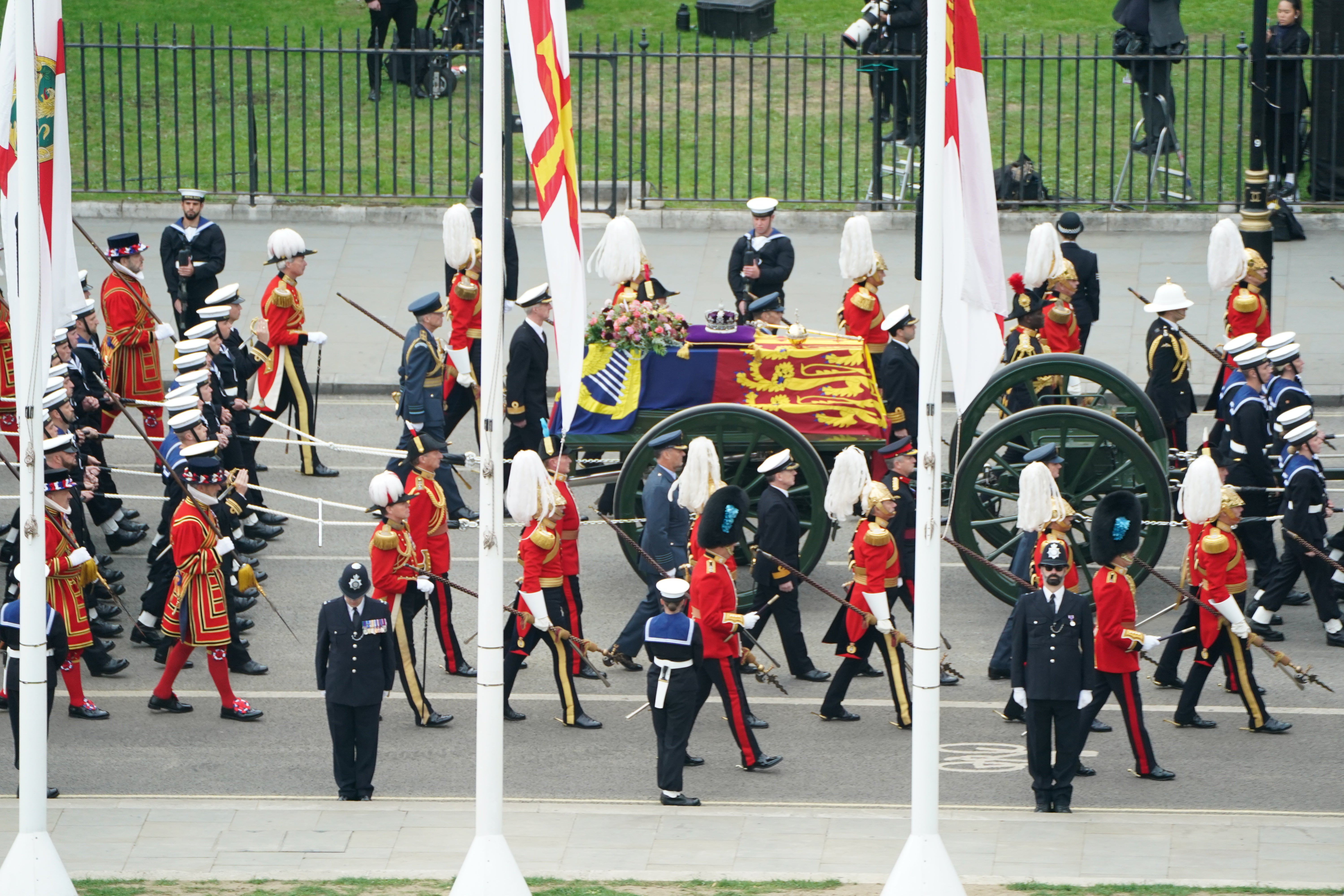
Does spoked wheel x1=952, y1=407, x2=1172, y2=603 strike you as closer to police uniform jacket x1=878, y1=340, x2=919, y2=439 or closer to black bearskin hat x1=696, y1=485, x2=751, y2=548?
police uniform jacket x1=878, y1=340, x2=919, y2=439

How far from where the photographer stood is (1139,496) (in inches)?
584

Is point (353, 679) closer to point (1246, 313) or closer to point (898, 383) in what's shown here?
point (898, 383)

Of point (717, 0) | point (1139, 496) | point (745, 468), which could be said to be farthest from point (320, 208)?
point (1139, 496)

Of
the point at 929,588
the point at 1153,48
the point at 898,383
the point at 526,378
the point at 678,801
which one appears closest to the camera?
the point at 929,588

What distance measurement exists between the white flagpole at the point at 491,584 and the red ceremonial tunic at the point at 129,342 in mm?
8030

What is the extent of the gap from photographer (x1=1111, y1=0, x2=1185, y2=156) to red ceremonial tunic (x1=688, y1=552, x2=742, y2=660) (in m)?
11.3

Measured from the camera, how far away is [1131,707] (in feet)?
40.8

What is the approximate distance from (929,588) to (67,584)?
5.61 meters

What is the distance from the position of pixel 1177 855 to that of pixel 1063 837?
2.05 feet

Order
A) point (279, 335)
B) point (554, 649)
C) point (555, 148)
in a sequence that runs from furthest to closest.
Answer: point (279, 335) < point (554, 649) < point (555, 148)

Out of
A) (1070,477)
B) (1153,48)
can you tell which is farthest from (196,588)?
(1153,48)

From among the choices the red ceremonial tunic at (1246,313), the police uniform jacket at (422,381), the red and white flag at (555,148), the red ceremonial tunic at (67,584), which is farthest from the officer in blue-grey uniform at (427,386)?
the red and white flag at (555,148)

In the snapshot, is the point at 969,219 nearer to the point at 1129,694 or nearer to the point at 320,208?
the point at 1129,694

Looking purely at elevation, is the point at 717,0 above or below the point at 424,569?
above
